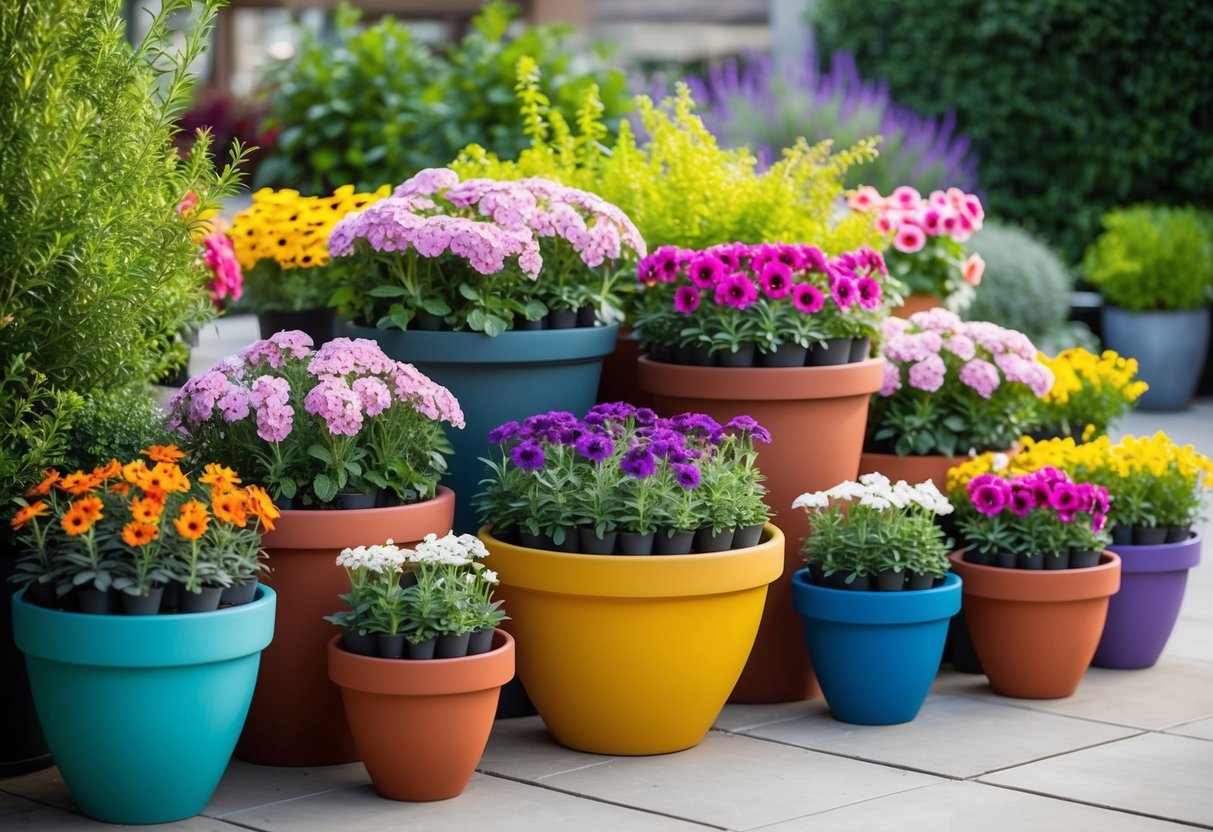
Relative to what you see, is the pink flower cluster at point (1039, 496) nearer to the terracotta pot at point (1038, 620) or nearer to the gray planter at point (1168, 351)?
the terracotta pot at point (1038, 620)

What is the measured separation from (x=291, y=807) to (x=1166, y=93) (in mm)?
9053

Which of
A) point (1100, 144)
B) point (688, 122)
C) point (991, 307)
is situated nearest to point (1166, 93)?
point (1100, 144)

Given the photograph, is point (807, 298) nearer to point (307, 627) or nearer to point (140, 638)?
point (307, 627)

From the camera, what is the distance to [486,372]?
12.3ft

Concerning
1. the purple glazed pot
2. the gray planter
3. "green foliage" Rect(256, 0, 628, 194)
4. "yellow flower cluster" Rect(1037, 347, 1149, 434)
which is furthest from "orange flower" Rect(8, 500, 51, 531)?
the gray planter

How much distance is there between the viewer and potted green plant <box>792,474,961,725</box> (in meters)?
3.65

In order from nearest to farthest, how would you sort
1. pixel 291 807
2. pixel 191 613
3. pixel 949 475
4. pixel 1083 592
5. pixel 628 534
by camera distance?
pixel 191 613
pixel 291 807
pixel 628 534
pixel 1083 592
pixel 949 475

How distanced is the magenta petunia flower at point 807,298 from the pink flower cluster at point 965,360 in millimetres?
526

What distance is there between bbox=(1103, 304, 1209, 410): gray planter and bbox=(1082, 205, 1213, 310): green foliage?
9 centimetres

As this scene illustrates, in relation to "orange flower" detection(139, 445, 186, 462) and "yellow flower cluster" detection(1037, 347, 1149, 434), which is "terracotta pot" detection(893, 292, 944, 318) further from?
"orange flower" detection(139, 445, 186, 462)

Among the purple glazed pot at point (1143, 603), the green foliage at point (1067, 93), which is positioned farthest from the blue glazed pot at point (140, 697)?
the green foliage at point (1067, 93)

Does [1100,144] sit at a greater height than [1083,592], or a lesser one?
greater

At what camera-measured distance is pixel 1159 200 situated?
10.9 meters

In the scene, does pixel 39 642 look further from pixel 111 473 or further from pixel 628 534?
pixel 628 534
